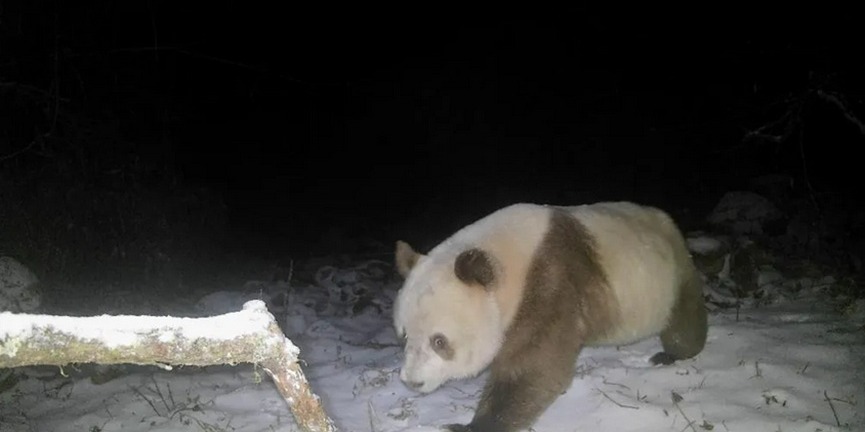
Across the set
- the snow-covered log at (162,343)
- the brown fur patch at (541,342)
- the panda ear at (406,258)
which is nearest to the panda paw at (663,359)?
the brown fur patch at (541,342)

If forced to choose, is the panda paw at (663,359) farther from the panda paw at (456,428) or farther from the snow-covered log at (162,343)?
the snow-covered log at (162,343)

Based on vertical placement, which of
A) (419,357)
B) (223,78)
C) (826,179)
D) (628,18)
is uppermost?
(628,18)

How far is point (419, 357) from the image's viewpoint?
14.5ft

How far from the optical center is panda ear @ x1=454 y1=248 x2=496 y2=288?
4.36 metres

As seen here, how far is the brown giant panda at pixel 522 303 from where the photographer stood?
4.43m

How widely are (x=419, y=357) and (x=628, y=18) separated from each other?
60.4ft

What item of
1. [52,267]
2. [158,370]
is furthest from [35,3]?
[158,370]

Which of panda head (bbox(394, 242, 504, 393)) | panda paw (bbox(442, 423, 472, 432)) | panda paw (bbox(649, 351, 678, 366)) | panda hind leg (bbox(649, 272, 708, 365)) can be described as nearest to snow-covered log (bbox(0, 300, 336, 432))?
panda head (bbox(394, 242, 504, 393))

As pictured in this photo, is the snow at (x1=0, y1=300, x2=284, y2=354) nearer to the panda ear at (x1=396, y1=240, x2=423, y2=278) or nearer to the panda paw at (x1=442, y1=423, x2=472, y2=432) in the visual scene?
the panda ear at (x1=396, y1=240, x2=423, y2=278)

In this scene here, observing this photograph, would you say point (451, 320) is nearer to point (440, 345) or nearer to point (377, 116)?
point (440, 345)

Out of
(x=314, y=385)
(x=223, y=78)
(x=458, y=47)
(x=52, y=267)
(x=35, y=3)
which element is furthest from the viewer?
(x=458, y=47)

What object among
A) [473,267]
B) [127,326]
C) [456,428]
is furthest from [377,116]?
[127,326]

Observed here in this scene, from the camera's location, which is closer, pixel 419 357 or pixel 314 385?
pixel 419 357

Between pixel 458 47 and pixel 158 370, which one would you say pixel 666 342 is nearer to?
pixel 158 370
